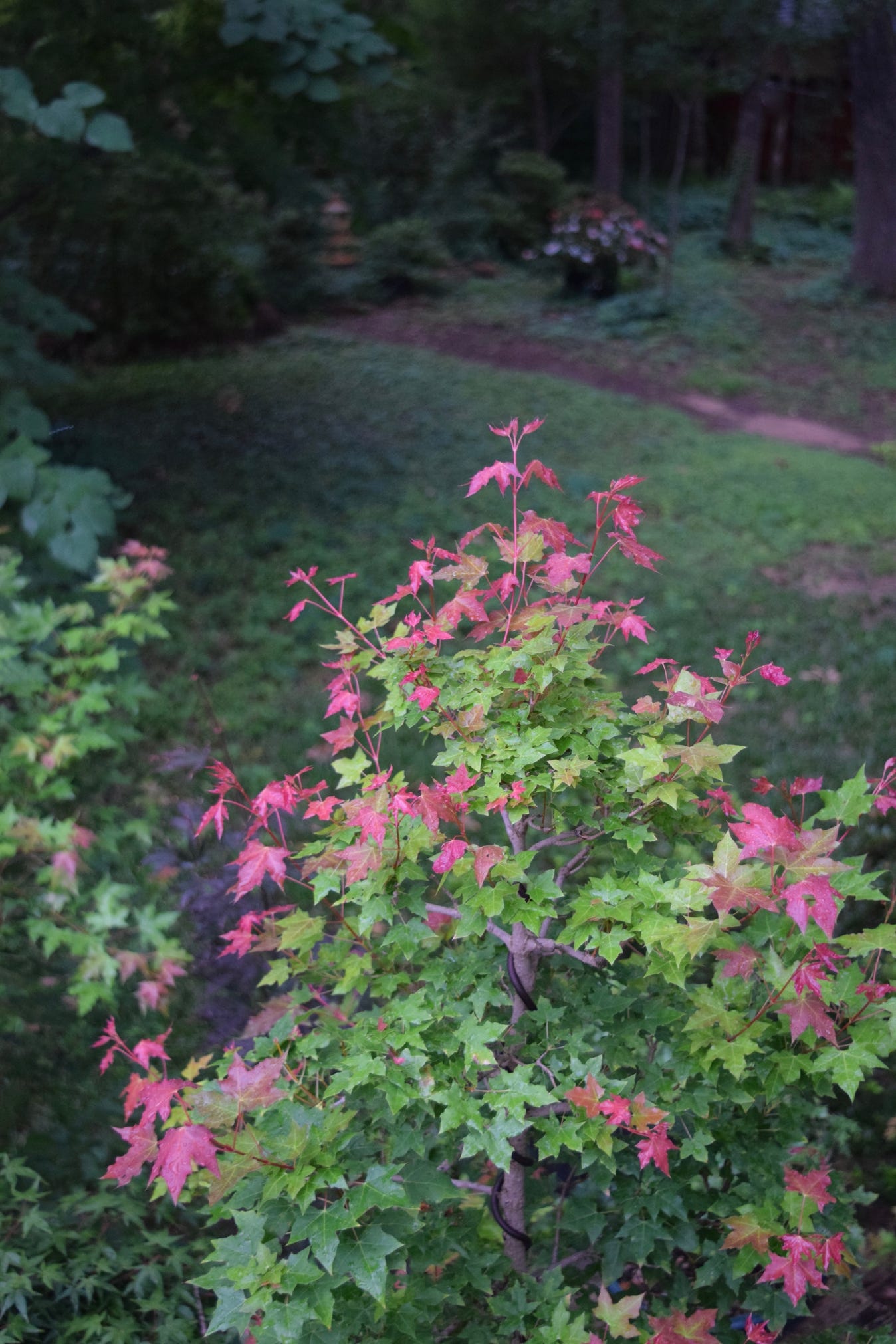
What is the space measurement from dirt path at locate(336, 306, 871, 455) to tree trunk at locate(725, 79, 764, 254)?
5.53 meters

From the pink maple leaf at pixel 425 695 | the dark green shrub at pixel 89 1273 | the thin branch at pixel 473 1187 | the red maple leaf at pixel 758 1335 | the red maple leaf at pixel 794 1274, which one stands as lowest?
the dark green shrub at pixel 89 1273

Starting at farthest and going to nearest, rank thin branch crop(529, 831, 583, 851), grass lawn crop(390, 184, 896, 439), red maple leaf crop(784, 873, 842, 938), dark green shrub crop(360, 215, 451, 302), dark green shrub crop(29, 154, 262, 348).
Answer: dark green shrub crop(360, 215, 451, 302)
grass lawn crop(390, 184, 896, 439)
dark green shrub crop(29, 154, 262, 348)
thin branch crop(529, 831, 583, 851)
red maple leaf crop(784, 873, 842, 938)

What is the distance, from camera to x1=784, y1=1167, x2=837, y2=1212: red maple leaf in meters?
1.55

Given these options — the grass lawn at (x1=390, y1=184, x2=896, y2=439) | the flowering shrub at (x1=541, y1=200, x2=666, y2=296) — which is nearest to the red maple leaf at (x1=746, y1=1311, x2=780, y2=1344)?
the grass lawn at (x1=390, y1=184, x2=896, y2=439)

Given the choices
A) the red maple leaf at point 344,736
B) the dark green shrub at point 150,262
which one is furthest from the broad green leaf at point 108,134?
the dark green shrub at point 150,262

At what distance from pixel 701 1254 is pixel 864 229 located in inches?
531

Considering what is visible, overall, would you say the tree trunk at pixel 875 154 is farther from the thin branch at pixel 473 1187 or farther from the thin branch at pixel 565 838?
the thin branch at pixel 473 1187

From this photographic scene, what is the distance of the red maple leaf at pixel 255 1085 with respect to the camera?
139 cm

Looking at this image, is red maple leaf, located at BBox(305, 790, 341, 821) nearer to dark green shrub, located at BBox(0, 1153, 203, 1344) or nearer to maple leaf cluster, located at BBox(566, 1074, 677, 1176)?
maple leaf cluster, located at BBox(566, 1074, 677, 1176)

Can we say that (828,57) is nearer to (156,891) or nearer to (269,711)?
(269,711)

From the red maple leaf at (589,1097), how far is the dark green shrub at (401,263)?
1252cm

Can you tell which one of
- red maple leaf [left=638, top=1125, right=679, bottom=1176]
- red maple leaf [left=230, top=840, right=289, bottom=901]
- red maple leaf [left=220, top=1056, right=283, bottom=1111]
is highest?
red maple leaf [left=230, top=840, right=289, bottom=901]

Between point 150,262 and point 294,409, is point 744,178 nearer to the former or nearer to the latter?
point 150,262

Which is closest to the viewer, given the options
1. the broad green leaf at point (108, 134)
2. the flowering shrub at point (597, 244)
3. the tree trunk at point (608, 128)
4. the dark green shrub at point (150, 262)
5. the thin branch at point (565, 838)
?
the thin branch at point (565, 838)
